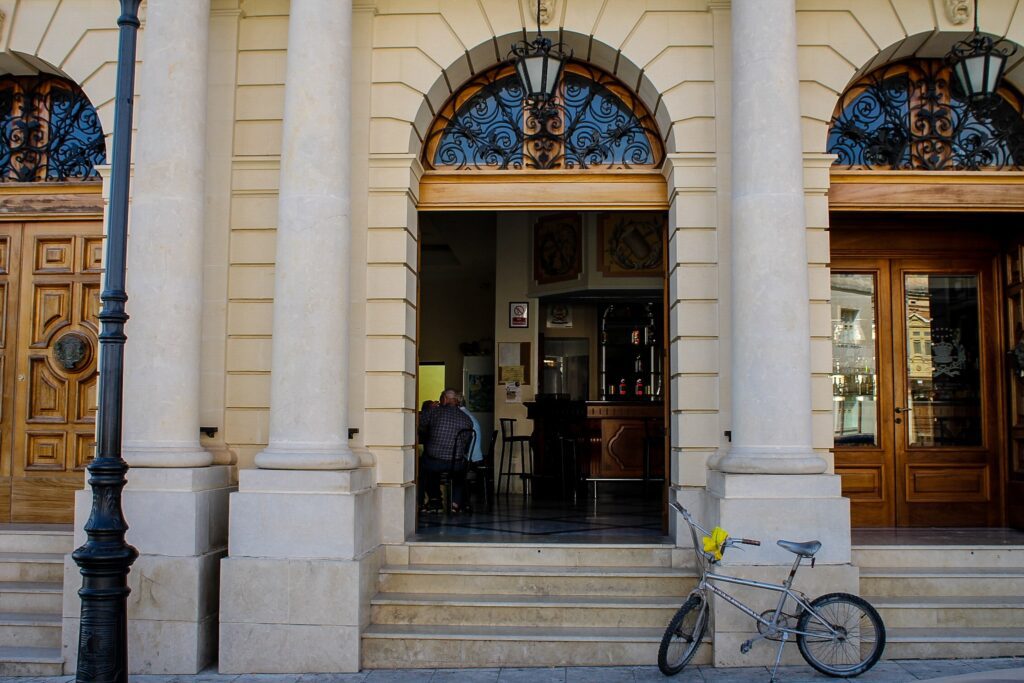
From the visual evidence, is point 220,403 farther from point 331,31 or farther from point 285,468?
point 331,31

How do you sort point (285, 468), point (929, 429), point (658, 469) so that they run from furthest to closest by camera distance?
point (658, 469) → point (929, 429) → point (285, 468)

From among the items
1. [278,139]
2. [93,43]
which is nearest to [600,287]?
[278,139]

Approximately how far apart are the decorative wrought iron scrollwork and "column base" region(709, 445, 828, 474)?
2959 millimetres

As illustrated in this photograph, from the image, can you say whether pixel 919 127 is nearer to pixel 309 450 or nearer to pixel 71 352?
pixel 309 450

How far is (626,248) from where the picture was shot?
1481cm

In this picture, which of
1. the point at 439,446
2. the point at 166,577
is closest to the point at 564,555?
the point at 439,446

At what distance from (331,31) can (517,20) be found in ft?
5.62

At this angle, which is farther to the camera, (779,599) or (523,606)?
(523,606)

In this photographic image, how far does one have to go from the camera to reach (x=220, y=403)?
807cm

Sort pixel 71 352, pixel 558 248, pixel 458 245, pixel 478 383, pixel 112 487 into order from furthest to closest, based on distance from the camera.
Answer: pixel 478 383
pixel 458 245
pixel 558 248
pixel 71 352
pixel 112 487

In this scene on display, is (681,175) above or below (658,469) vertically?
above

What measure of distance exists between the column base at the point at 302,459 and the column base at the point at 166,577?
580 millimetres

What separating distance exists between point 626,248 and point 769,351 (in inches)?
305

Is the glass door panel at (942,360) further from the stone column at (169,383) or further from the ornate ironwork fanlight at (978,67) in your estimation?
the stone column at (169,383)
